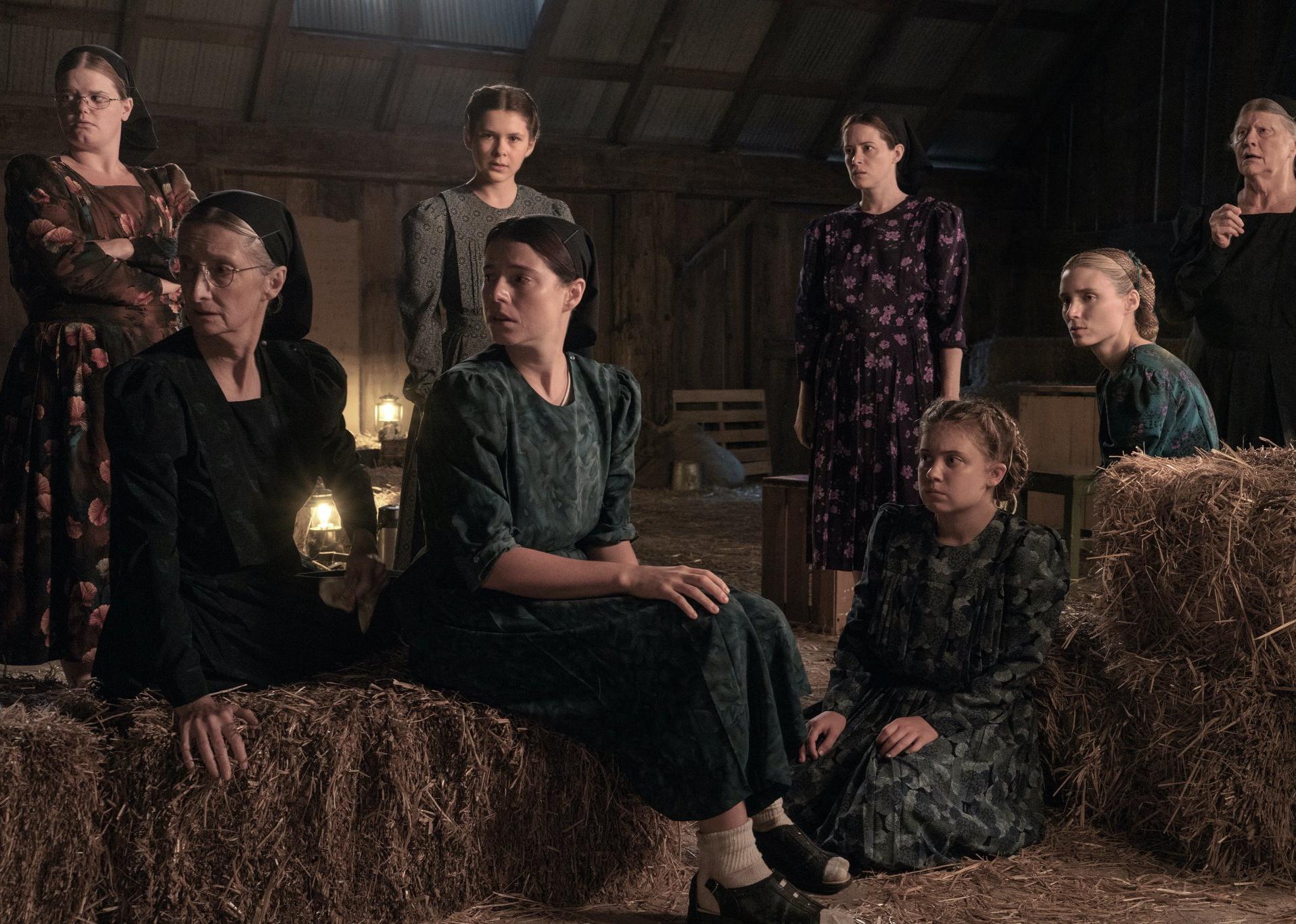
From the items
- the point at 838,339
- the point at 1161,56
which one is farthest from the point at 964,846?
the point at 1161,56

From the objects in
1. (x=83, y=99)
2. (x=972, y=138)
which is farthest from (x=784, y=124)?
(x=83, y=99)

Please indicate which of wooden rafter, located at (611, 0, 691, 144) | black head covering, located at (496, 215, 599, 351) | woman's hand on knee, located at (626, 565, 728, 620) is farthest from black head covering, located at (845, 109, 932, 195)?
wooden rafter, located at (611, 0, 691, 144)

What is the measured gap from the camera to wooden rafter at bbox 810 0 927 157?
870cm

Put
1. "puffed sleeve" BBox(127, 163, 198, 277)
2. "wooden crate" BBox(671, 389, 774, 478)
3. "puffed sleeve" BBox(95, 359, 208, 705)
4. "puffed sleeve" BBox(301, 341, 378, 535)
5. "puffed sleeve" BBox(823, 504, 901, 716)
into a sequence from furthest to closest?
"wooden crate" BBox(671, 389, 774, 478)
"puffed sleeve" BBox(127, 163, 198, 277)
"puffed sleeve" BBox(823, 504, 901, 716)
"puffed sleeve" BBox(301, 341, 378, 535)
"puffed sleeve" BBox(95, 359, 208, 705)

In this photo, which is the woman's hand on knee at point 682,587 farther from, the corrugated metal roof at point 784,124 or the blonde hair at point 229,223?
the corrugated metal roof at point 784,124

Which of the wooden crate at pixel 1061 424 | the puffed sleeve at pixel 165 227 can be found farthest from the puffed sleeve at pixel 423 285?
the wooden crate at pixel 1061 424

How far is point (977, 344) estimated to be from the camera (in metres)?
8.94

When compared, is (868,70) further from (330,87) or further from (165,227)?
(165,227)

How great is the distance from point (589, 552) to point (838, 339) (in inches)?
70.9

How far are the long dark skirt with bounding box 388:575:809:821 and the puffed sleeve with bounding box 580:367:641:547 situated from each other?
11.3 inches

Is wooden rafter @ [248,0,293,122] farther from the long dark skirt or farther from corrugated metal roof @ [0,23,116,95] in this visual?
the long dark skirt

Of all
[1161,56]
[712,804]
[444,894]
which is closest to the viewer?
[712,804]

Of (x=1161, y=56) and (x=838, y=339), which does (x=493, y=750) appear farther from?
(x=1161, y=56)

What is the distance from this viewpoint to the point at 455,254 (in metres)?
3.45
